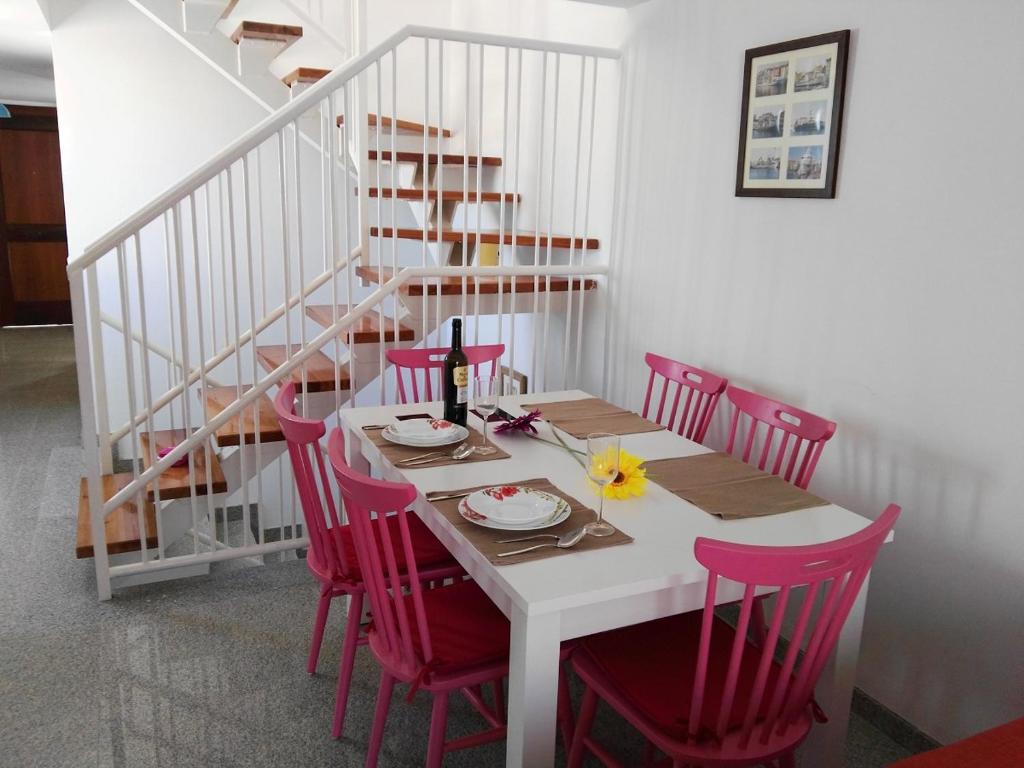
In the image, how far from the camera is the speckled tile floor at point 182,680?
2.18 m

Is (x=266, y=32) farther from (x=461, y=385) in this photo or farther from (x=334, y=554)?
(x=334, y=554)

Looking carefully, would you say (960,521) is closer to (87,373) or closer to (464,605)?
(464,605)

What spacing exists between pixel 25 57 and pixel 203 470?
442 cm

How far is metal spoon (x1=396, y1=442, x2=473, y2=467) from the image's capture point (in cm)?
210

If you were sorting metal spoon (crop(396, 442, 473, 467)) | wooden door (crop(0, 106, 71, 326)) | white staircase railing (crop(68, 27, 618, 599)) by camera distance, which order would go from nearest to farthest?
metal spoon (crop(396, 442, 473, 467))
white staircase railing (crop(68, 27, 618, 599))
wooden door (crop(0, 106, 71, 326))

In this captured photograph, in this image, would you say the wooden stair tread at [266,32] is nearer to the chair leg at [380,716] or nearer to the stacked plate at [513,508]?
the stacked plate at [513,508]

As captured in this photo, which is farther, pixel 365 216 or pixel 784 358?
pixel 365 216

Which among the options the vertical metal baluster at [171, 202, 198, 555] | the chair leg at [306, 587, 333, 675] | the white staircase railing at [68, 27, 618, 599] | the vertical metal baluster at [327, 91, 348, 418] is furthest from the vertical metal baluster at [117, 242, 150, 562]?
the chair leg at [306, 587, 333, 675]

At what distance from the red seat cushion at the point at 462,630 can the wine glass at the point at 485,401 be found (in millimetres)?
Result: 361

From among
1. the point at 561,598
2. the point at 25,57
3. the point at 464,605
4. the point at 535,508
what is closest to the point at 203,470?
the point at 464,605

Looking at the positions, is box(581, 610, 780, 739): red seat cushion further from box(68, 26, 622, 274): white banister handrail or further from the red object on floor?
box(68, 26, 622, 274): white banister handrail

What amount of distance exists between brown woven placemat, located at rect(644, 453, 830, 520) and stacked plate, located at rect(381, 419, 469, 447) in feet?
1.78

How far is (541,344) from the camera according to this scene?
4301 millimetres

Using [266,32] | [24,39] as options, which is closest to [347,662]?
[266,32]
